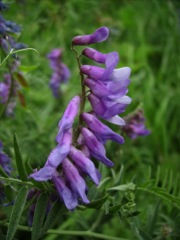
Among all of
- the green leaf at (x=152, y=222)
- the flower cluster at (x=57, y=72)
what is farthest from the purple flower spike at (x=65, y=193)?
the flower cluster at (x=57, y=72)

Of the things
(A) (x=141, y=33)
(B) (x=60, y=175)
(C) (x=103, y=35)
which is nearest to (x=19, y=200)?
(B) (x=60, y=175)

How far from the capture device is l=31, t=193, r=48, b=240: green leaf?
105 centimetres

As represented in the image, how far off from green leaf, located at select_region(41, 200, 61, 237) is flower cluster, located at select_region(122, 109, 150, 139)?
0.66 m

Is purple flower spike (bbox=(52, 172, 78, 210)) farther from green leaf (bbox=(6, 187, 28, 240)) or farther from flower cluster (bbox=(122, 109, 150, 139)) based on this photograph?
flower cluster (bbox=(122, 109, 150, 139))

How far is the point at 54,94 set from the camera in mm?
2488

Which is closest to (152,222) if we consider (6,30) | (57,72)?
(6,30)

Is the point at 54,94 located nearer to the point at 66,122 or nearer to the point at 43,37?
the point at 43,37

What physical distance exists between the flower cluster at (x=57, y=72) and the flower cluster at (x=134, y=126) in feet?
2.70

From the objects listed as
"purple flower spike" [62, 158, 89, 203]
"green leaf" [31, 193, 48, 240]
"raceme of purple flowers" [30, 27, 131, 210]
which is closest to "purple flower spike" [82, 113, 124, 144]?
"raceme of purple flowers" [30, 27, 131, 210]

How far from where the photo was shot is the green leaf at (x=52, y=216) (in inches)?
41.4

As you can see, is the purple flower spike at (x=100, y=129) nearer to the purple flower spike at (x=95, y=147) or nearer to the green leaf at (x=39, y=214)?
the purple flower spike at (x=95, y=147)

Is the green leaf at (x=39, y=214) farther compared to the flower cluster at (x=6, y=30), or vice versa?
the flower cluster at (x=6, y=30)

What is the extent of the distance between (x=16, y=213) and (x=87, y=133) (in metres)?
0.25

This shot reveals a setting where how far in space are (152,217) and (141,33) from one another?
2235 millimetres
